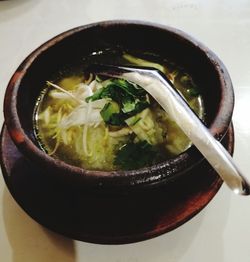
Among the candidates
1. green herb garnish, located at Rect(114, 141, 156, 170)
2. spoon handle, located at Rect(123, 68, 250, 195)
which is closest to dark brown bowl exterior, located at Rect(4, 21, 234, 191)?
spoon handle, located at Rect(123, 68, 250, 195)

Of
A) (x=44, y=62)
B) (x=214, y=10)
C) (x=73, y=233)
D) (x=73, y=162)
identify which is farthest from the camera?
(x=214, y=10)

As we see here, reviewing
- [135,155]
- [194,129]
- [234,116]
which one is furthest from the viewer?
[234,116]

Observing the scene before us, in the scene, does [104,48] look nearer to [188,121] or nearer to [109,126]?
[109,126]

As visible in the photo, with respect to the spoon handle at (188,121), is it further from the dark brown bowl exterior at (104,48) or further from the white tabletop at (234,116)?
the white tabletop at (234,116)

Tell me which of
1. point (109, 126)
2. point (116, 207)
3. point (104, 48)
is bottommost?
point (116, 207)

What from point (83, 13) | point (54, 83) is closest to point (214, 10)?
point (83, 13)

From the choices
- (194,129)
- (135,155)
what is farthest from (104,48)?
(194,129)

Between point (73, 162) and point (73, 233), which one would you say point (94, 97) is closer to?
point (73, 162)
